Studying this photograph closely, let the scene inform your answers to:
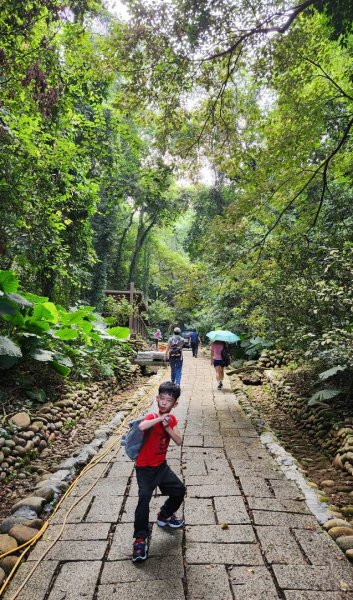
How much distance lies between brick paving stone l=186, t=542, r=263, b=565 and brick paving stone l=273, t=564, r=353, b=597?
165 millimetres

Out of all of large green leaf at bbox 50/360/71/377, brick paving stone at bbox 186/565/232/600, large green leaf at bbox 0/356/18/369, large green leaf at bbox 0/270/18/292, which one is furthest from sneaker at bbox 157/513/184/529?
large green leaf at bbox 0/270/18/292

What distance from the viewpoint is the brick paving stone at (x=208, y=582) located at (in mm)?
2016

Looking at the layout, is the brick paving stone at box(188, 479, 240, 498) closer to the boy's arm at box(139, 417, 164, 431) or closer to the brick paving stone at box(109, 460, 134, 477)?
the brick paving stone at box(109, 460, 134, 477)

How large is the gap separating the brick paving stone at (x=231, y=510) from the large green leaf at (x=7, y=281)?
4.16 m

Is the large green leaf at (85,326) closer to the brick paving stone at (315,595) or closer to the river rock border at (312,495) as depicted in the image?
the river rock border at (312,495)

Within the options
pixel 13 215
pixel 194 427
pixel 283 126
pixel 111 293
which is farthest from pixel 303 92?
pixel 111 293

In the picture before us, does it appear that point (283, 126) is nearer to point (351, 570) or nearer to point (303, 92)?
point (303, 92)

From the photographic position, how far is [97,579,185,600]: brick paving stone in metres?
2.01

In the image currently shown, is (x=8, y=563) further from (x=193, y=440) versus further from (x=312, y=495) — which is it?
(x=193, y=440)

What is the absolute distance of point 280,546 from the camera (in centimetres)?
247

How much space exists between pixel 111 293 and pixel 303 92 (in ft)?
41.1

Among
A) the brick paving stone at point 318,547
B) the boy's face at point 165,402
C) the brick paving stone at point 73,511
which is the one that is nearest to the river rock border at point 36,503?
the brick paving stone at point 73,511

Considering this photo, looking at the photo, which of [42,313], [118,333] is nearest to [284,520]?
[42,313]

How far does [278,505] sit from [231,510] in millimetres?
408
